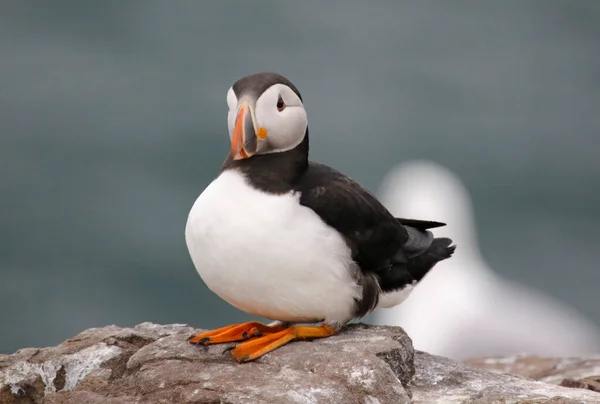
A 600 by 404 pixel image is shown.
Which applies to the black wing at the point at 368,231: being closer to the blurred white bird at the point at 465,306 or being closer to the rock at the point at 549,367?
the rock at the point at 549,367

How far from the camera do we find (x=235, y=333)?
22.9 ft

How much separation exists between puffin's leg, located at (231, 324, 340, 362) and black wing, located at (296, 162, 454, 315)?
292 millimetres

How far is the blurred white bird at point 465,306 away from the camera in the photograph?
52.9 ft

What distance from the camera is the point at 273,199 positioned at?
6531mm

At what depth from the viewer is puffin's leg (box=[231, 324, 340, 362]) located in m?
6.56

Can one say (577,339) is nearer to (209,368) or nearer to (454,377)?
(454,377)

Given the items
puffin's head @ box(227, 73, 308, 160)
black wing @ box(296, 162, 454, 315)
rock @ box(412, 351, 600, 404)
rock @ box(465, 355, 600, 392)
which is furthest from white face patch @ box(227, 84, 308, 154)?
rock @ box(465, 355, 600, 392)

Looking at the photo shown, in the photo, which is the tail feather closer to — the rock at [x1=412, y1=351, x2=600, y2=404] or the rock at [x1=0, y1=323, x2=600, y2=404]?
the rock at [x1=0, y1=323, x2=600, y2=404]

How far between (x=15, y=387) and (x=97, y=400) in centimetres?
91

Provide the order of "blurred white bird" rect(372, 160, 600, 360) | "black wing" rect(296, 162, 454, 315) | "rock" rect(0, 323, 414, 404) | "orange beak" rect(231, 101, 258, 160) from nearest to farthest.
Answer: "rock" rect(0, 323, 414, 404)
"orange beak" rect(231, 101, 258, 160)
"black wing" rect(296, 162, 454, 315)
"blurred white bird" rect(372, 160, 600, 360)

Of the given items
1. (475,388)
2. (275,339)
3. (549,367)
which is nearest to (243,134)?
(275,339)

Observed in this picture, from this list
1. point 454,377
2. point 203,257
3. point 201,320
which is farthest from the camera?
point 201,320

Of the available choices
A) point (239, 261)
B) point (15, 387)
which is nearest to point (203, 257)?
point (239, 261)

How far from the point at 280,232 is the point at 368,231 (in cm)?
72
